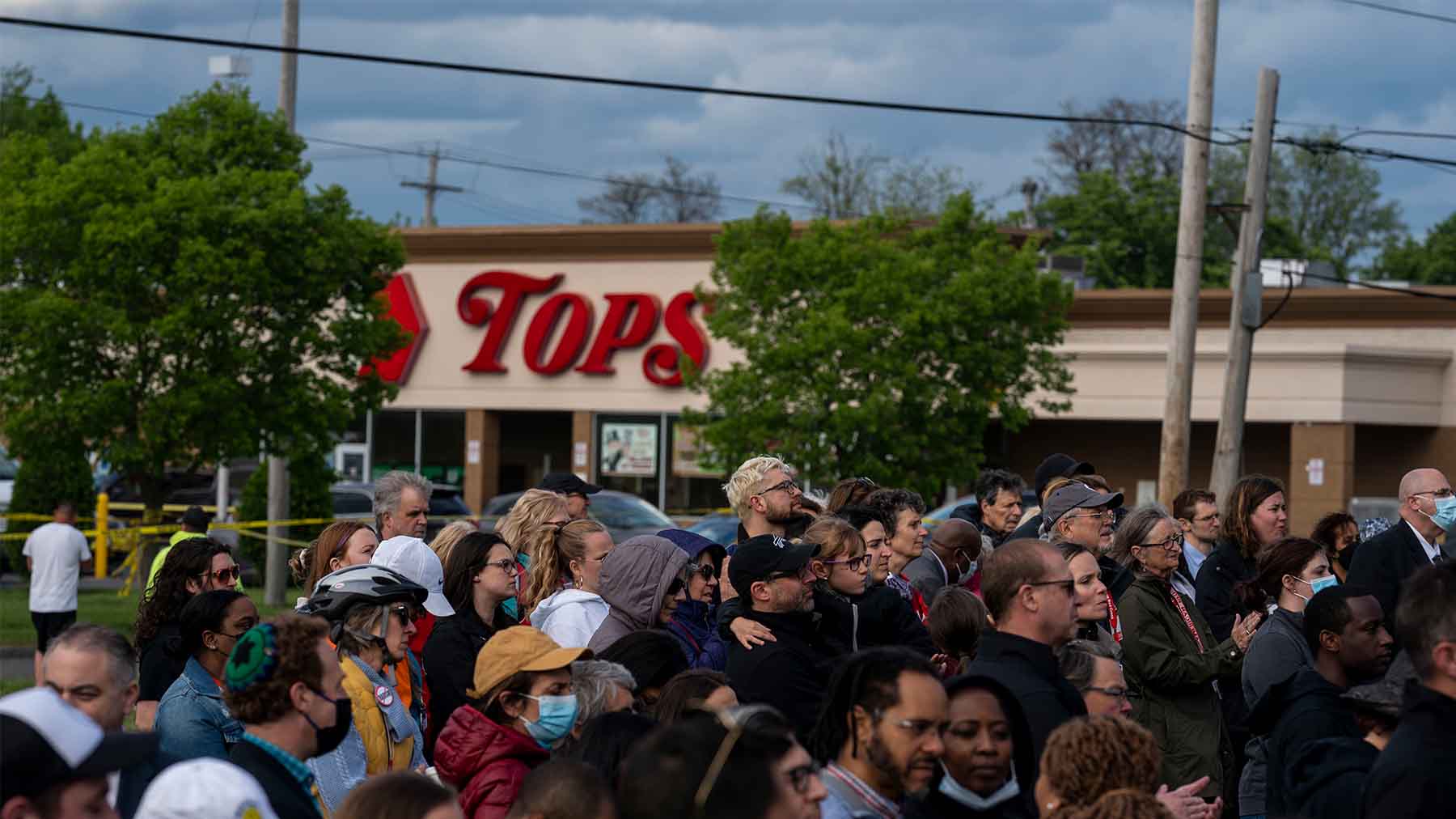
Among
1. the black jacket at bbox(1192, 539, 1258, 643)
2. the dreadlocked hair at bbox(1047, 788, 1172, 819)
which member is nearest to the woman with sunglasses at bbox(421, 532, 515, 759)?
the dreadlocked hair at bbox(1047, 788, 1172, 819)

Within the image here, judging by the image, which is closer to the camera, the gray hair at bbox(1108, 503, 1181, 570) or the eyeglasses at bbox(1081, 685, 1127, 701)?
the eyeglasses at bbox(1081, 685, 1127, 701)

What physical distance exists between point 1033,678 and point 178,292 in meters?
17.6

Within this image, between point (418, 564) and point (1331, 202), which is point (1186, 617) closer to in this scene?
point (418, 564)

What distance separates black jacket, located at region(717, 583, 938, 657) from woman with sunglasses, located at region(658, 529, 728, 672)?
0.32 meters

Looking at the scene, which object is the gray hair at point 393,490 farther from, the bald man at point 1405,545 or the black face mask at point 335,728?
the bald man at point 1405,545

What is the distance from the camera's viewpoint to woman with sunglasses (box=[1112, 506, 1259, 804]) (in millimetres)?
7176

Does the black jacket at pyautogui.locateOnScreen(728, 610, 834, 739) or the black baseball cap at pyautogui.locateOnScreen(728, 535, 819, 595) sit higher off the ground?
the black baseball cap at pyautogui.locateOnScreen(728, 535, 819, 595)

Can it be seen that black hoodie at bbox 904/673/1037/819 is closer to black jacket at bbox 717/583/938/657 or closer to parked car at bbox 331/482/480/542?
black jacket at bbox 717/583/938/657

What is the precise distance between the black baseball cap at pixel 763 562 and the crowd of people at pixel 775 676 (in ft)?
0.04

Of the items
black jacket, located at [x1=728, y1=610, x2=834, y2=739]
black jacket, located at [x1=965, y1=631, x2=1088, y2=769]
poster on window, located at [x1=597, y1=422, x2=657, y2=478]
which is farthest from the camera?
poster on window, located at [x1=597, y1=422, x2=657, y2=478]

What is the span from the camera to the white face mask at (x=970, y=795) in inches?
178

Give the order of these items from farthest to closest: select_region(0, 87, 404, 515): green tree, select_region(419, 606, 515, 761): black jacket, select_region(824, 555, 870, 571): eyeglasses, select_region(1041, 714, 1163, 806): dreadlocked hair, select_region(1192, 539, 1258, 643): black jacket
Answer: select_region(0, 87, 404, 515): green tree
select_region(1192, 539, 1258, 643): black jacket
select_region(824, 555, 870, 571): eyeglasses
select_region(419, 606, 515, 761): black jacket
select_region(1041, 714, 1163, 806): dreadlocked hair

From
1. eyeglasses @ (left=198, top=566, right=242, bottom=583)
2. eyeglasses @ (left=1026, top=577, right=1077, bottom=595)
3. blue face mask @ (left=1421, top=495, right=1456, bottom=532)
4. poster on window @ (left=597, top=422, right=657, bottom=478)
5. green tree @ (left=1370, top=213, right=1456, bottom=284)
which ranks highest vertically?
green tree @ (left=1370, top=213, right=1456, bottom=284)

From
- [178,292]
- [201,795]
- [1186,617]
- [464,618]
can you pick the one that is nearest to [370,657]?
[464,618]
